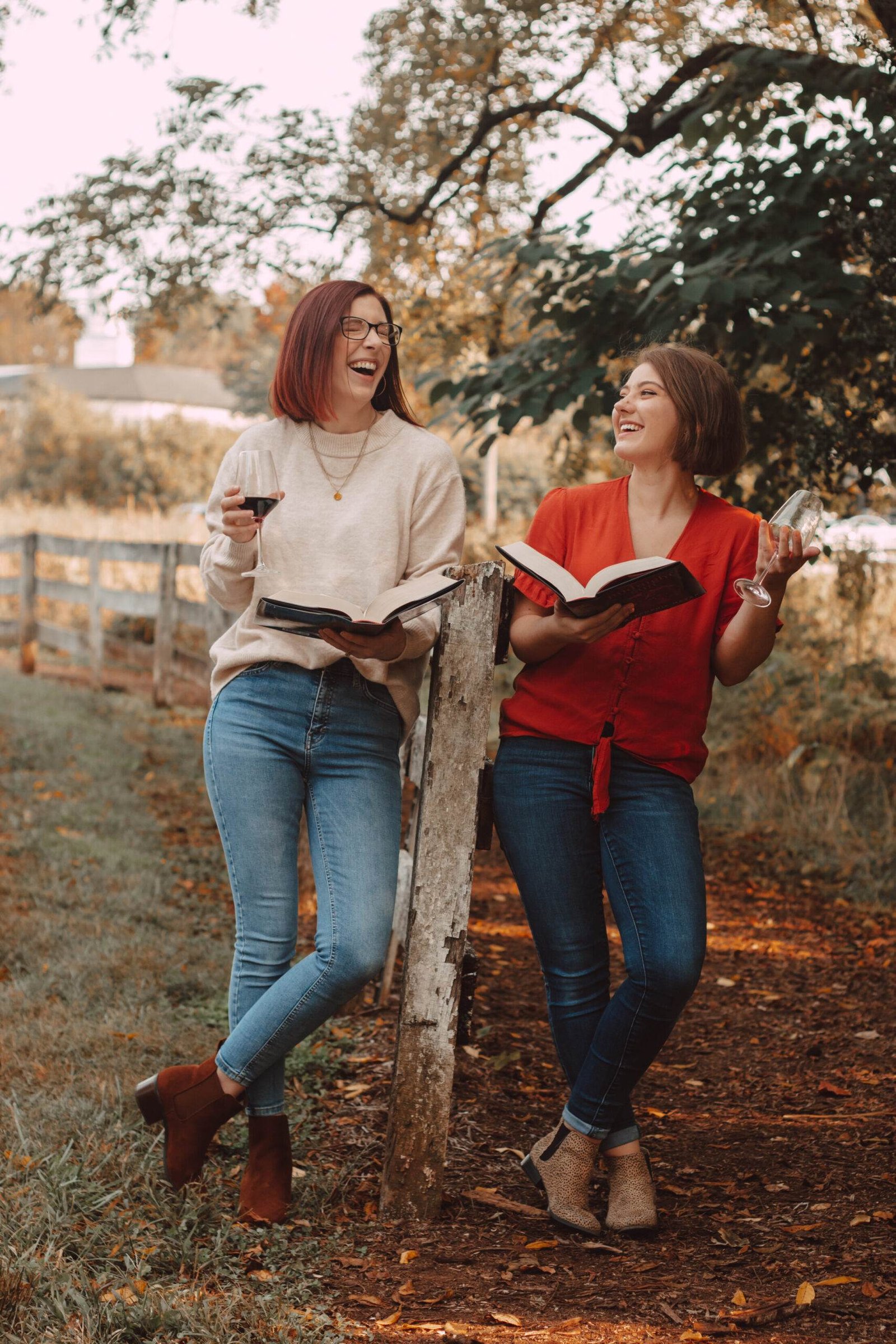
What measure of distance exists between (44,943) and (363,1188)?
2082 mm


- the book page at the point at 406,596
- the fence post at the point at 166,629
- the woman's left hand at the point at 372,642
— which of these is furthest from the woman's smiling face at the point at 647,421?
the fence post at the point at 166,629

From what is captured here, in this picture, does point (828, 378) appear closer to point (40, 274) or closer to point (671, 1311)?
point (671, 1311)

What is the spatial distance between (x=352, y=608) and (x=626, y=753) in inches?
27.6

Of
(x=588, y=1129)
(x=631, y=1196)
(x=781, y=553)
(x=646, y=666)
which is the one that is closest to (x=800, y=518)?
(x=781, y=553)

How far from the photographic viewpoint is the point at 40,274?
9258 millimetres

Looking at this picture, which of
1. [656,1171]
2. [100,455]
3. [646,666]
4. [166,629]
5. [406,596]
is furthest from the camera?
[100,455]

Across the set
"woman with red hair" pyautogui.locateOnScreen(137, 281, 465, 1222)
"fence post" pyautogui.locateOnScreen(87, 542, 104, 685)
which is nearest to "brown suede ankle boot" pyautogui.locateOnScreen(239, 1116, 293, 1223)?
"woman with red hair" pyautogui.locateOnScreen(137, 281, 465, 1222)

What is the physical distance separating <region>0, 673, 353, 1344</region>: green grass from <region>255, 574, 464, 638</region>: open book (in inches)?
52.3

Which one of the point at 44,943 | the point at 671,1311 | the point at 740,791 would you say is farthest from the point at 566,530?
the point at 740,791

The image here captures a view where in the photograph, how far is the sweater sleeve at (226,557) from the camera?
2.74 metres

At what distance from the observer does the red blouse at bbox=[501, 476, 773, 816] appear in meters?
2.72

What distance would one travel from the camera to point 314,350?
9.22 feet

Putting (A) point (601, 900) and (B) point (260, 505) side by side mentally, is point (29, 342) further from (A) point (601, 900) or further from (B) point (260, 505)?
(A) point (601, 900)

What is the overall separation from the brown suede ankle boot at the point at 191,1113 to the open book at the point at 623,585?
1350 millimetres
